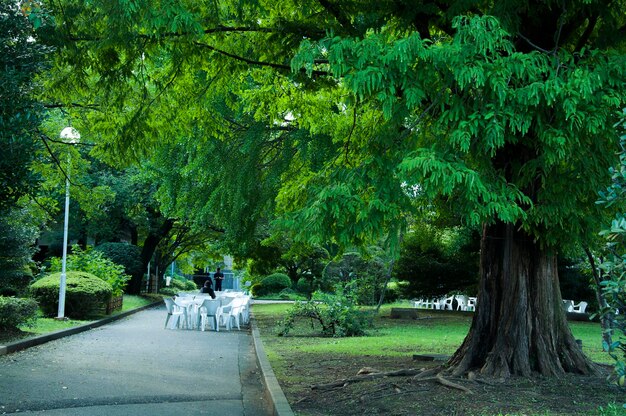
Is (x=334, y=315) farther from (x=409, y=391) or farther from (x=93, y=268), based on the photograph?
(x=93, y=268)

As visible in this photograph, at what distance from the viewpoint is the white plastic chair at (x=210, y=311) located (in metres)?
23.8

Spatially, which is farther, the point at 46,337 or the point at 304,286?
the point at 304,286

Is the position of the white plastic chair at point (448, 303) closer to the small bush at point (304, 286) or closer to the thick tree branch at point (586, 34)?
the small bush at point (304, 286)

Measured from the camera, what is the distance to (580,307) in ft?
98.5

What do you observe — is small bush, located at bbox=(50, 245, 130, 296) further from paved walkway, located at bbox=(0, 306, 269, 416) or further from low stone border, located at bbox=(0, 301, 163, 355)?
paved walkway, located at bbox=(0, 306, 269, 416)

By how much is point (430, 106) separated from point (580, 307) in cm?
2463

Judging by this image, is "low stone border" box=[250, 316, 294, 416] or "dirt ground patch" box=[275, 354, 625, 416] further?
"low stone border" box=[250, 316, 294, 416]

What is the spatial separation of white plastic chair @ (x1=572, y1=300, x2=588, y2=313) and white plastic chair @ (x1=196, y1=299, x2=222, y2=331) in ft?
46.7

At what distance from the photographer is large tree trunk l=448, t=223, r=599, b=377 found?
1036 centimetres

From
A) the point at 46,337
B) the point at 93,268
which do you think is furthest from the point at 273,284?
the point at 46,337

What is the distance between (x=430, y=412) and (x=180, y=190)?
12589 millimetres

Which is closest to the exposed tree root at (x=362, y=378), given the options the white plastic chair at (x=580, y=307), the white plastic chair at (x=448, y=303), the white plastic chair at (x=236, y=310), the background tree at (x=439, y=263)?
the white plastic chair at (x=236, y=310)

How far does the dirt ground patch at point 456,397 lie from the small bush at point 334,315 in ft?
31.6

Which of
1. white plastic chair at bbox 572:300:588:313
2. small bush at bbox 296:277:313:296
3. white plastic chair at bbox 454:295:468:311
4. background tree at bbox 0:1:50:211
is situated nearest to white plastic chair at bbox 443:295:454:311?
white plastic chair at bbox 454:295:468:311
